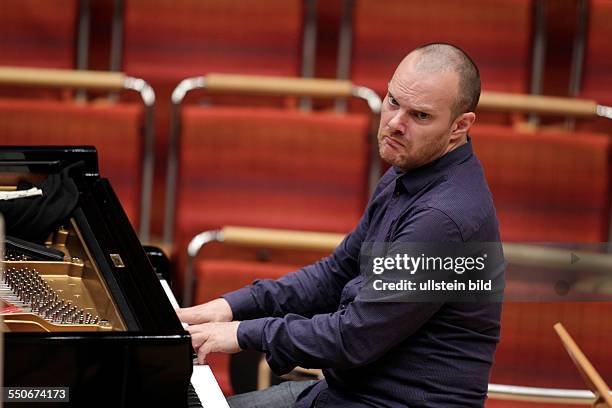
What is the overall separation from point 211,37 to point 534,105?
658mm

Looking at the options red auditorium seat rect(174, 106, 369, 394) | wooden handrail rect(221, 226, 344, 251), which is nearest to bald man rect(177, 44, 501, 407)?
wooden handrail rect(221, 226, 344, 251)

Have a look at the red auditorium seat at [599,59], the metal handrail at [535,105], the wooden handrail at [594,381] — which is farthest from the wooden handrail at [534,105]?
the wooden handrail at [594,381]

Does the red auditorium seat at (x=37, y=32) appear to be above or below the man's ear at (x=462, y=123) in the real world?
above

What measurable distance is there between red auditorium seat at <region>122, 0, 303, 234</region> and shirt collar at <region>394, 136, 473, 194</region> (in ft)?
3.25

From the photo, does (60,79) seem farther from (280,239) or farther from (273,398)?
(273,398)

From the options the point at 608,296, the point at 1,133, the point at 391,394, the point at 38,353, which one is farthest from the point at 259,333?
the point at 1,133

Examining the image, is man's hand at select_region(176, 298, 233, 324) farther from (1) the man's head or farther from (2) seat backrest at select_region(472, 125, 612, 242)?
(2) seat backrest at select_region(472, 125, 612, 242)

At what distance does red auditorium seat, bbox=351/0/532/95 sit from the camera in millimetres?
2037

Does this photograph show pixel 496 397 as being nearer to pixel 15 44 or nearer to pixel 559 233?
pixel 559 233

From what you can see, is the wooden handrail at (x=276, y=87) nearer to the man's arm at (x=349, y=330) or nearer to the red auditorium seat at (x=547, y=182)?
the red auditorium seat at (x=547, y=182)

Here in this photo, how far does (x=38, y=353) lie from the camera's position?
2.94ft

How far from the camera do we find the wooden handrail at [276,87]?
189 centimetres

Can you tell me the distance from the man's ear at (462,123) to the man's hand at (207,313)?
1.14 ft

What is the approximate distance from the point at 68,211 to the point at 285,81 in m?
0.77
